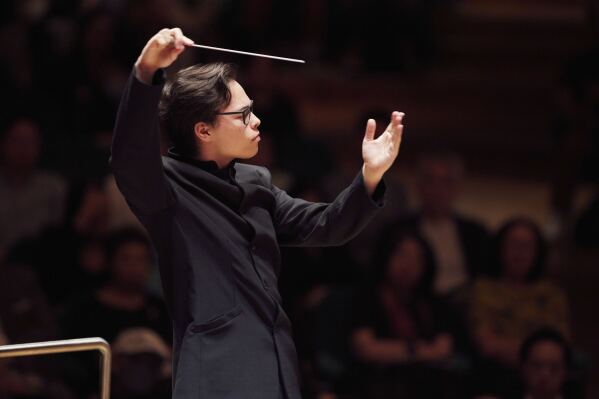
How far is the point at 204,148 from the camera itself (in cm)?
266

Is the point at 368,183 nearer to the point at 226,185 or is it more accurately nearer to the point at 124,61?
the point at 226,185

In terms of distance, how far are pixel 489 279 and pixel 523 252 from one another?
0.19 meters

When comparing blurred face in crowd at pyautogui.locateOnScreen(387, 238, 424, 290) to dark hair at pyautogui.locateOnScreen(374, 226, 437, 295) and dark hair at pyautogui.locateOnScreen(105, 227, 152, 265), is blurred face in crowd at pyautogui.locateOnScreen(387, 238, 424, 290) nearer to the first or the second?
dark hair at pyautogui.locateOnScreen(374, 226, 437, 295)

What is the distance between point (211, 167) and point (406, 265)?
2.53 m

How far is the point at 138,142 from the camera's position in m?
2.45

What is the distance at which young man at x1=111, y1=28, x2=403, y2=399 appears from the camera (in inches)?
101

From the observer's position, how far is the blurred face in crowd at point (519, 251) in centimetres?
531

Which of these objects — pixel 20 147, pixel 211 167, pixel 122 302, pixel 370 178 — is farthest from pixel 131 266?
pixel 370 178

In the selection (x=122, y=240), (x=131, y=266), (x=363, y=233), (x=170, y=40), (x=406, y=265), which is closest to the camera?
(x=170, y=40)

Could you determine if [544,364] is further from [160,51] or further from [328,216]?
[160,51]

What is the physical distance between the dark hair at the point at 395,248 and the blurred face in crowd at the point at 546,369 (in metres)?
0.67

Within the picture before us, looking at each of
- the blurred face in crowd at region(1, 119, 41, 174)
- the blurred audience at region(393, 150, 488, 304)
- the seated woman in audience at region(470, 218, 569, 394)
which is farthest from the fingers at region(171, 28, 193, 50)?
the blurred face in crowd at region(1, 119, 41, 174)

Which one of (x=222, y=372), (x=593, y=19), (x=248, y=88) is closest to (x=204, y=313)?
(x=222, y=372)

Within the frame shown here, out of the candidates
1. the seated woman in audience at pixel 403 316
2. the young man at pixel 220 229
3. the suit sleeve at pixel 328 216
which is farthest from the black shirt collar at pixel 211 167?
the seated woman in audience at pixel 403 316
